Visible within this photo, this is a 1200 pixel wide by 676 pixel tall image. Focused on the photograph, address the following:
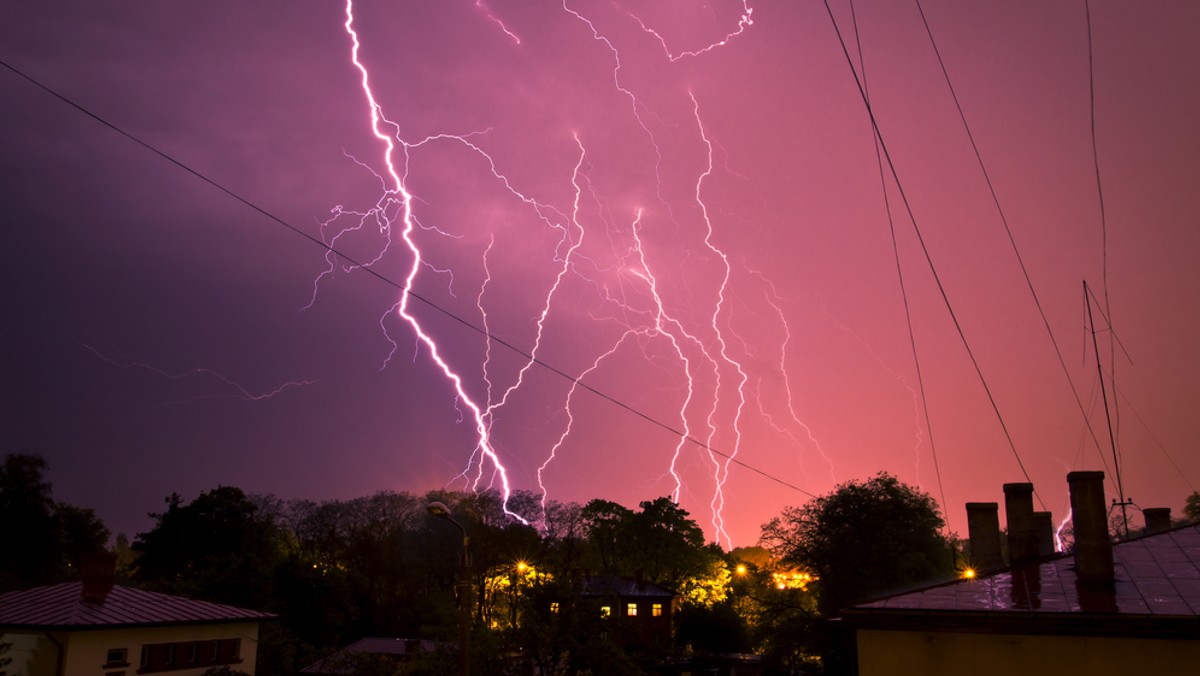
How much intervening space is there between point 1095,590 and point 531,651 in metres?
13.4

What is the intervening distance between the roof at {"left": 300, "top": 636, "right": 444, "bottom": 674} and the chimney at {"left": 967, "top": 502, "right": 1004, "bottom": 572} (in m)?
13.9

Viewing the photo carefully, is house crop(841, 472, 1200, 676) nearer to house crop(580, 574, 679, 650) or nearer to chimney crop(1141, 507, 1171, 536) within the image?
chimney crop(1141, 507, 1171, 536)

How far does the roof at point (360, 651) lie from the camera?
96.1 feet

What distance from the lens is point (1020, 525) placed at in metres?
15.1

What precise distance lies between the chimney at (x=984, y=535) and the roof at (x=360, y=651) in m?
13.9

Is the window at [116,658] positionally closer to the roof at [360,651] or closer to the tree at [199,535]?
the roof at [360,651]

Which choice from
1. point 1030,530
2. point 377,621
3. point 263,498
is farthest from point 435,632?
point 263,498

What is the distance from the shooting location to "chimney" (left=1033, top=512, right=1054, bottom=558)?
1620 centimetres

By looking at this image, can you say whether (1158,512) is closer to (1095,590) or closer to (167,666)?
(1095,590)

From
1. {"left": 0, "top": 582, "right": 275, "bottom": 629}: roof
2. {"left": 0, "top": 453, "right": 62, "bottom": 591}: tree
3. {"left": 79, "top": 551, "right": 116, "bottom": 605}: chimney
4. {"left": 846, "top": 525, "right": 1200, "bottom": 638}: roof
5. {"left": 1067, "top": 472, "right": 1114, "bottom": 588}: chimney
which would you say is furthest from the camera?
{"left": 0, "top": 453, "right": 62, "bottom": 591}: tree

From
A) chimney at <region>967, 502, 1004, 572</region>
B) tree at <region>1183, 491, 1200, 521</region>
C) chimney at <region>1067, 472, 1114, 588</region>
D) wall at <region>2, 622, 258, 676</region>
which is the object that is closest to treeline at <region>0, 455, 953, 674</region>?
wall at <region>2, 622, 258, 676</region>

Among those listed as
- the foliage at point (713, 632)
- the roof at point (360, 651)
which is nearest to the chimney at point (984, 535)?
the roof at point (360, 651)

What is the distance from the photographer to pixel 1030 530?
1492 cm

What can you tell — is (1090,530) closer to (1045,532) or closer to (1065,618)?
(1065,618)
